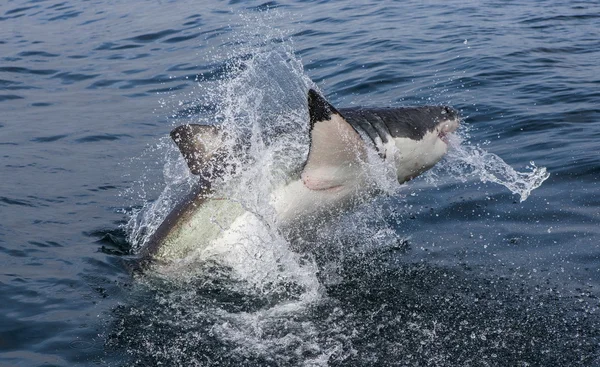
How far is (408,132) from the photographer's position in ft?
17.9

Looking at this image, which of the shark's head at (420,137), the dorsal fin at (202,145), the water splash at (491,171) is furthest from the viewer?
the water splash at (491,171)

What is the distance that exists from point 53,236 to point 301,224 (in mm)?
2386

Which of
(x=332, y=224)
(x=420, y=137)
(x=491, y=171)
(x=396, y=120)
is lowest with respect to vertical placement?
(x=491, y=171)

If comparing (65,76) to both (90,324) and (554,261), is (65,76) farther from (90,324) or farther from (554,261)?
(554,261)

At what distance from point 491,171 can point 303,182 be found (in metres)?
2.71

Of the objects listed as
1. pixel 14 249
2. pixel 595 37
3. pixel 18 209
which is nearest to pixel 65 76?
pixel 18 209

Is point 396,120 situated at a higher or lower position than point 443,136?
higher

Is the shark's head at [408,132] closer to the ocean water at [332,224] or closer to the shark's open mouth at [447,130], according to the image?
the shark's open mouth at [447,130]

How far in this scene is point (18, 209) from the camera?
24.1ft

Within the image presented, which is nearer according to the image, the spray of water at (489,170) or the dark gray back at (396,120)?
the dark gray back at (396,120)

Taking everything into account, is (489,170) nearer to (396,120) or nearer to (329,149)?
(396,120)

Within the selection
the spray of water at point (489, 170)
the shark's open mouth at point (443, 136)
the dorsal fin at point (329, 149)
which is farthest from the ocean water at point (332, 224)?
the shark's open mouth at point (443, 136)

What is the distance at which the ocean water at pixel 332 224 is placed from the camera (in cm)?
468

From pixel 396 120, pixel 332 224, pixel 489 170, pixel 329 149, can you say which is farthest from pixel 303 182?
pixel 489 170
